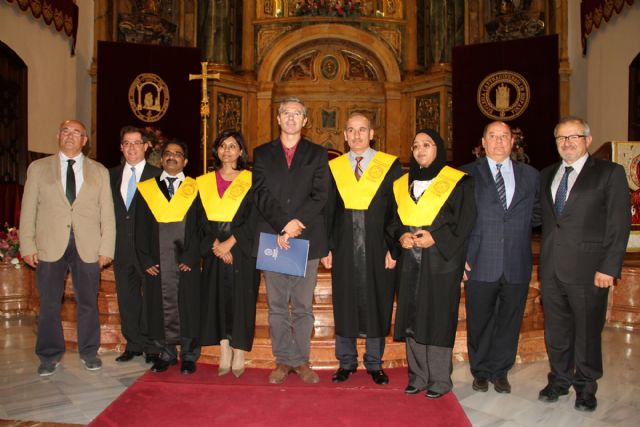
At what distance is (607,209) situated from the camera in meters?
3.21

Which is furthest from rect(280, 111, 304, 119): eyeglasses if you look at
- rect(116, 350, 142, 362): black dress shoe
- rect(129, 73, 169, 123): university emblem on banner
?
rect(129, 73, 169, 123): university emblem on banner

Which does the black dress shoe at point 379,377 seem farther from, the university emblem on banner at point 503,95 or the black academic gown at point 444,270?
the university emblem on banner at point 503,95

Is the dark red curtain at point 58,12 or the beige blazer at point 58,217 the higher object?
the dark red curtain at point 58,12

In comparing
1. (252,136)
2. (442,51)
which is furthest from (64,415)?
(442,51)

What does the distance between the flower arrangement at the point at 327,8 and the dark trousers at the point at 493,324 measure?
8520mm

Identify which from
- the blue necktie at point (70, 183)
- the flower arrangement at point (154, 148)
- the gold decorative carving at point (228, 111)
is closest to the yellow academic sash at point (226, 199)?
the blue necktie at point (70, 183)

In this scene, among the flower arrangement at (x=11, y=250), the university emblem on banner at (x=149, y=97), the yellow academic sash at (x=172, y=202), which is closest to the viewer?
the yellow academic sash at (x=172, y=202)

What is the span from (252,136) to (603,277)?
857 cm

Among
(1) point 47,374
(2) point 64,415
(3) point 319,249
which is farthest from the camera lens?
(1) point 47,374

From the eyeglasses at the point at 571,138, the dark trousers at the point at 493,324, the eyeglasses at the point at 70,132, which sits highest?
the eyeglasses at the point at 70,132

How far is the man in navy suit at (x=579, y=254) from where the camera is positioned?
3.19m

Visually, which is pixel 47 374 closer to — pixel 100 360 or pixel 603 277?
pixel 100 360

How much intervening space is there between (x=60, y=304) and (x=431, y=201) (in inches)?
104

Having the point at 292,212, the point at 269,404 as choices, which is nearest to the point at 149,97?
the point at 292,212
